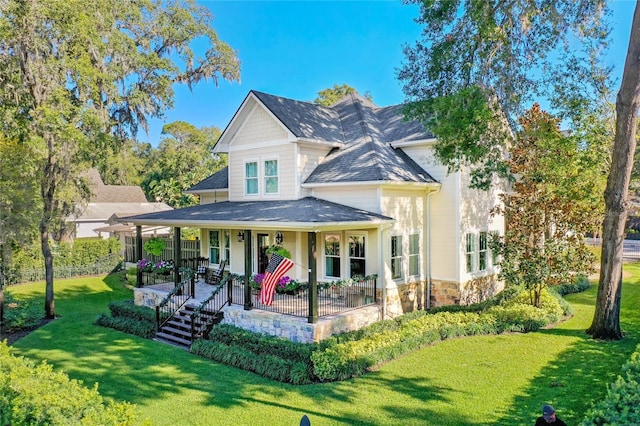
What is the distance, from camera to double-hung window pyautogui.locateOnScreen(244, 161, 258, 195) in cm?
1736

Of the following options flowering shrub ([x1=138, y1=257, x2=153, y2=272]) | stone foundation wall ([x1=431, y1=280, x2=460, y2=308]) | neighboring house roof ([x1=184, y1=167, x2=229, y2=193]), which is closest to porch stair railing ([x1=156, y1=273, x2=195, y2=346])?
flowering shrub ([x1=138, y1=257, x2=153, y2=272])

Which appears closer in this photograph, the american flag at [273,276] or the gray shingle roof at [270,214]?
the american flag at [273,276]

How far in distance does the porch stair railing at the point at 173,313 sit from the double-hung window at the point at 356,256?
19.0 feet

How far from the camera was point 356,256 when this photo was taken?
14211mm

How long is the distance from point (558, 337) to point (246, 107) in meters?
13.8

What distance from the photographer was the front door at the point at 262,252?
55.2ft

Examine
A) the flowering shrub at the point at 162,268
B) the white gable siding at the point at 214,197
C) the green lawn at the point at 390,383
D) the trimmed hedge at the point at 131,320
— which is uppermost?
the white gable siding at the point at 214,197

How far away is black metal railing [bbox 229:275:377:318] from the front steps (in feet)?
3.12

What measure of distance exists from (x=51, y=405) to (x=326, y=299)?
31.9ft

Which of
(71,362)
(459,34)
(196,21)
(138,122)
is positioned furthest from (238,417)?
(196,21)

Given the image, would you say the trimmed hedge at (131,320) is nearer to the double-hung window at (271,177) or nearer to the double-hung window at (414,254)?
the double-hung window at (271,177)

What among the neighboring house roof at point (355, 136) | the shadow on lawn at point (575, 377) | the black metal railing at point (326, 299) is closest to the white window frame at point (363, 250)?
the black metal railing at point (326, 299)

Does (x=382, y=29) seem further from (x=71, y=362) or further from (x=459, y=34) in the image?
(x=71, y=362)

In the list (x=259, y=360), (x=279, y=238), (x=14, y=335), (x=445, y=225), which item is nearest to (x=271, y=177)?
(x=279, y=238)
